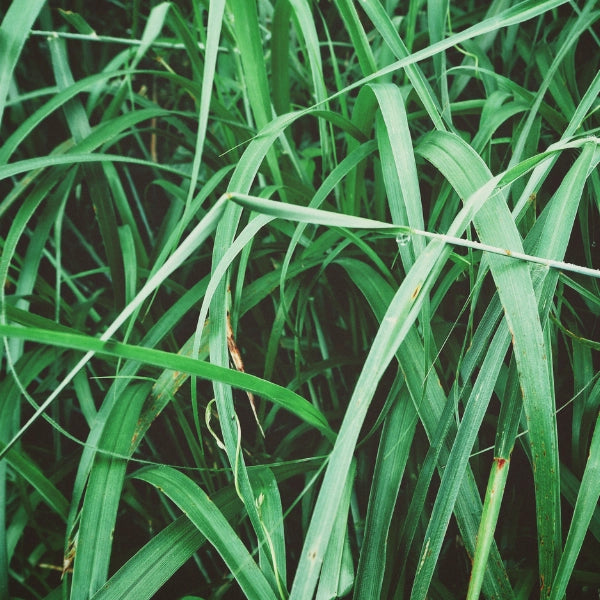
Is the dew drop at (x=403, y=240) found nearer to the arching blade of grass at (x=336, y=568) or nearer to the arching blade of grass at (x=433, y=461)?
the arching blade of grass at (x=433, y=461)

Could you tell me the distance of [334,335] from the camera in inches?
24.6

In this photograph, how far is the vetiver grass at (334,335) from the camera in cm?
31

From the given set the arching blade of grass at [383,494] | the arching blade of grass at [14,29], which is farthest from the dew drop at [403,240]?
the arching blade of grass at [14,29]

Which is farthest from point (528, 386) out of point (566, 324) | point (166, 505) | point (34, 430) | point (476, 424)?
point (34, 430)

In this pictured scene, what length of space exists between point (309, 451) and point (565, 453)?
269 mm

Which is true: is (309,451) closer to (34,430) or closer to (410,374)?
(410,374)

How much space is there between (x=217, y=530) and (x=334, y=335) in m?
0.31

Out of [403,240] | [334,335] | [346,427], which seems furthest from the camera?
[334,335]

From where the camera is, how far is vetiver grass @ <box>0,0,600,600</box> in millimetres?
311

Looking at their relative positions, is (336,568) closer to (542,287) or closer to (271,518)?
(271,518)

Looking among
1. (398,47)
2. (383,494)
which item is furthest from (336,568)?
(398,47)

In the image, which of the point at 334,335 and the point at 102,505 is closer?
the point at 102,505

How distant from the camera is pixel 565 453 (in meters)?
0.52

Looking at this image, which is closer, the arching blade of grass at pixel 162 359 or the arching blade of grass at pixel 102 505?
the arching blade of grass at pixel 162 359
